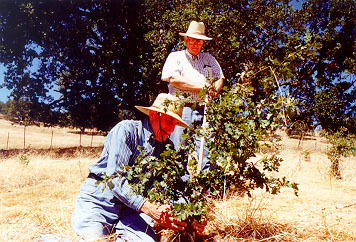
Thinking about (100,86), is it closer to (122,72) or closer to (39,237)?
(122,72)

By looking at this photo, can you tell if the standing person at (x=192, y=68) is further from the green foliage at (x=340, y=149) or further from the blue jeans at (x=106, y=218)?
the green foliage at (x=340, y=149)

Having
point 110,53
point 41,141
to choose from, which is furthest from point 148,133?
point 41,141

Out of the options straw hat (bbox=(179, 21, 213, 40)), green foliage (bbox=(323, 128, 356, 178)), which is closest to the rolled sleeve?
straw hat (bbox=(179, 21, 213, 40))

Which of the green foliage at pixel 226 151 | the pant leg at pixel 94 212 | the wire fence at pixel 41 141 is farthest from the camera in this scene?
the wire fence at pixel 41 141

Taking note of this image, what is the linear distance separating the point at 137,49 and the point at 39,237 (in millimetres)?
11074

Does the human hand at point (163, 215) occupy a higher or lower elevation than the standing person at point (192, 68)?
lower

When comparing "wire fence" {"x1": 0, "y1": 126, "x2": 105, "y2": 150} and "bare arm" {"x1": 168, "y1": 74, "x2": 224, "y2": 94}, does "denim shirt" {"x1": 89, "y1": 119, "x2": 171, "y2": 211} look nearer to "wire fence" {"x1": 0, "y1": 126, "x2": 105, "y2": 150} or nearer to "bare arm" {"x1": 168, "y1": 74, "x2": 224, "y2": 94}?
"bare arm" {"x1": 168, "y1": 74, "x2": 224, "y2": 94}

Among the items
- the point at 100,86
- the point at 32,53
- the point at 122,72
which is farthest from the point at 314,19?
the point at 32,53

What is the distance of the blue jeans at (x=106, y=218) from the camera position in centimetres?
262

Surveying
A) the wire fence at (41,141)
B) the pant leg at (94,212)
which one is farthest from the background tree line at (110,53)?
the pant leg at (94,212)

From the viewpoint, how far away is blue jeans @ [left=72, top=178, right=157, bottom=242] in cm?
262

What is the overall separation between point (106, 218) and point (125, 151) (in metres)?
0.81

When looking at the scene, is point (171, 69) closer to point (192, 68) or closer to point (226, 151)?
point (192, 68)

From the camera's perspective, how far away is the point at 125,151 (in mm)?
2609
